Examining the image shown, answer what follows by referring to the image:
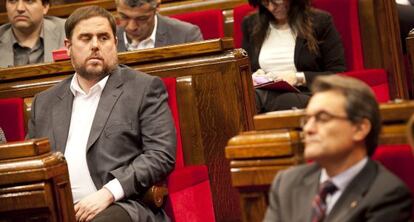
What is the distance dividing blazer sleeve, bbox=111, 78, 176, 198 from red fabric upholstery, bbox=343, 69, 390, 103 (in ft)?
2.21

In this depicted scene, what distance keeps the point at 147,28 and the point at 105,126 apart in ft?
2.64

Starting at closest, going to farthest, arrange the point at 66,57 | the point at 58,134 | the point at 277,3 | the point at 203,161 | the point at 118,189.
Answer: the point at 118,189 < the point at 58,134 < the point at 203,161 < the point at 66,57 < the point at 277,3

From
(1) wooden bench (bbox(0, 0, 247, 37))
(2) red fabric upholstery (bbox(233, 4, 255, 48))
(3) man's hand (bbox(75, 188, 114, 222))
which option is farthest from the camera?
(1) wooden bench (bbox(0, 0, 247, 37))

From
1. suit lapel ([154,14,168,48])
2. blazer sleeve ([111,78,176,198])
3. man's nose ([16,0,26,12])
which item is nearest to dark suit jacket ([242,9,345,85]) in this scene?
suit lapel ([154,14,168,48])

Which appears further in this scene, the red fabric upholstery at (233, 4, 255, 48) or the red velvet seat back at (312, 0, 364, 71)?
the red fabric upholstery at (233, 4, 255, 48)

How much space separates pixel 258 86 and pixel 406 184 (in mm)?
1218

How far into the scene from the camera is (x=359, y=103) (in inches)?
48.3

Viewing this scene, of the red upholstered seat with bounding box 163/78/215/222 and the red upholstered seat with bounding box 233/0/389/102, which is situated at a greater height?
the red upholstered seat with bounding box 233/0/389/102

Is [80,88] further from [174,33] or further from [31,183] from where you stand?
[174,33]

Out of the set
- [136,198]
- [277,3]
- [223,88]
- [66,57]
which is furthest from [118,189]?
[277,3]

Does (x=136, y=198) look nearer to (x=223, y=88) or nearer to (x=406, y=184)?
(x=223, y=88)

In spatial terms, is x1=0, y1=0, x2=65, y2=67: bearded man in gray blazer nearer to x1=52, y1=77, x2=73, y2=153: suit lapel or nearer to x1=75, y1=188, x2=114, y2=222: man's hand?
x1=52, y1=77, x2=73, y2=153: suit lapel

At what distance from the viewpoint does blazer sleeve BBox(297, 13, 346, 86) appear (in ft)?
8.34

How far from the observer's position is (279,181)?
1.33 metres
